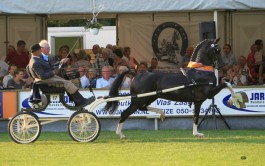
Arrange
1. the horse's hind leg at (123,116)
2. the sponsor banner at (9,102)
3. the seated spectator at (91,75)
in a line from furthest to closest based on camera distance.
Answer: the seated spectator at (91,75) → the sponsor banner at (9,102) → the horse's hind leg at (123,116)

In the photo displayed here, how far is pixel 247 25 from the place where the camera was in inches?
1088

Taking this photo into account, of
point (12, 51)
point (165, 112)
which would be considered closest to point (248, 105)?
point (165, 112)

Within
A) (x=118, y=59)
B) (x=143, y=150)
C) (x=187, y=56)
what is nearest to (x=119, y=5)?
(x=118, y=59)

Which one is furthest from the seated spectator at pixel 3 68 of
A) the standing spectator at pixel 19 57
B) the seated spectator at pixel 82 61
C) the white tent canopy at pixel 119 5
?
the white tent canopy at pixel 119 5

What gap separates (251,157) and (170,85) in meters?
4.72

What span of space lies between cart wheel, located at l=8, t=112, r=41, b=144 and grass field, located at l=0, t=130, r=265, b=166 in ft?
0.54

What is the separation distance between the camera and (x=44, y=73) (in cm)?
1777

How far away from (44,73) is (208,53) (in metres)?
3.71

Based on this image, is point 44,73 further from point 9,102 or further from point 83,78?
point 83,78

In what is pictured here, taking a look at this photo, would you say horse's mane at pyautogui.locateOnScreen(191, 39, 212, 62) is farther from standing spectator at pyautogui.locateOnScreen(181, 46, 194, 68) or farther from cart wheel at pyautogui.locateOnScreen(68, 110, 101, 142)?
standing spectator at pyautogui.locateOnScreen(181, 46, 194, 68)

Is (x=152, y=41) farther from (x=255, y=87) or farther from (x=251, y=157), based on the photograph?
(x=251, y=157)

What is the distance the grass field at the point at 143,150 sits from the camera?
14578 millimetres

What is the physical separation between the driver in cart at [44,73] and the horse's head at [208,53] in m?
2.78

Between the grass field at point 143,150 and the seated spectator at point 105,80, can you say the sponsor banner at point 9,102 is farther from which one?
the seated spectator at point 105,80
